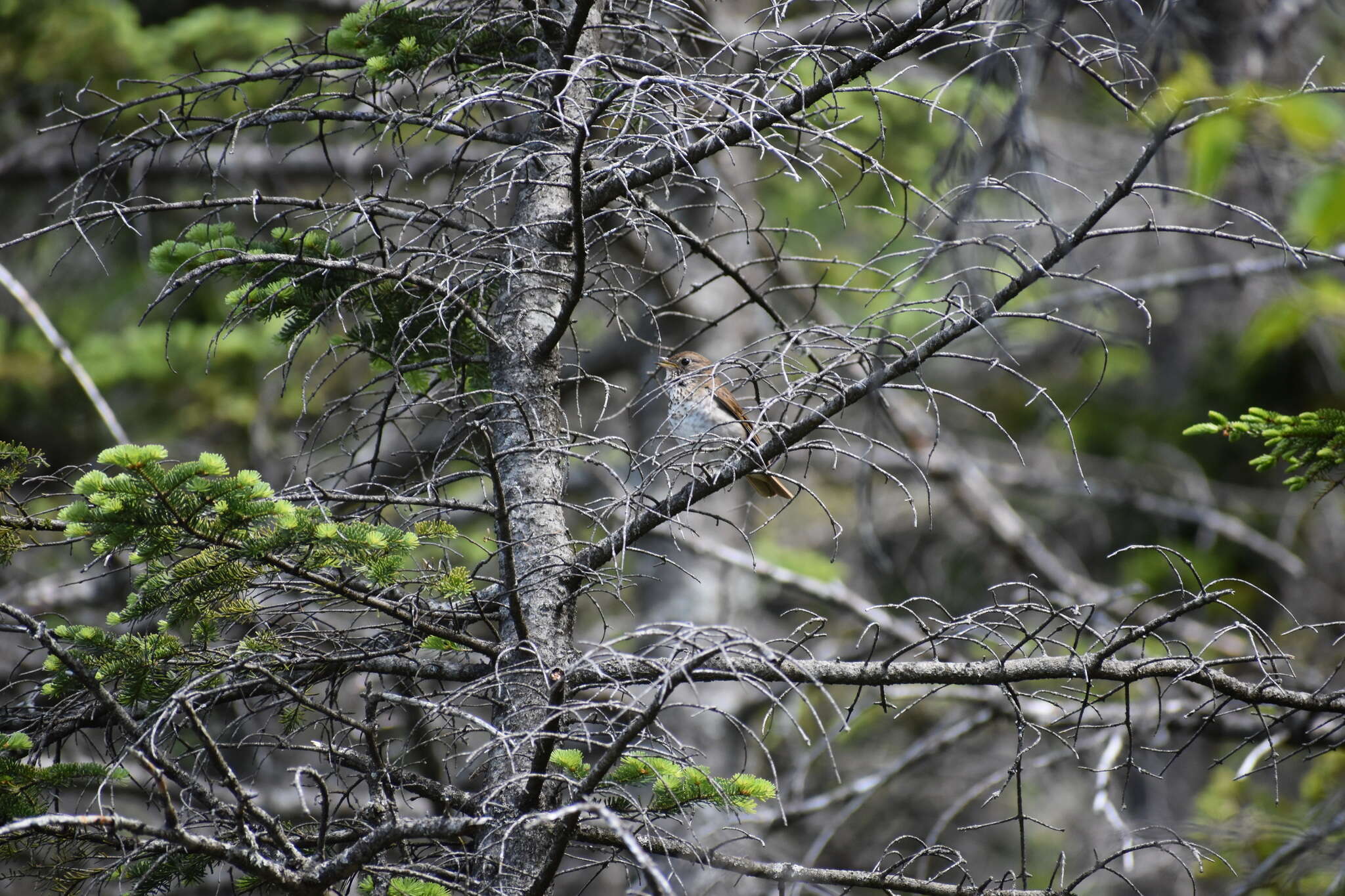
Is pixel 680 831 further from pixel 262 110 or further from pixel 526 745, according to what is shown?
pixel 262 110

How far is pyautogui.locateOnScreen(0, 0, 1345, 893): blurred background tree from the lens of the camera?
17.8ft

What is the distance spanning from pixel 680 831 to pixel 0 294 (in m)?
7.67

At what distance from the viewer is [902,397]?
7383mm

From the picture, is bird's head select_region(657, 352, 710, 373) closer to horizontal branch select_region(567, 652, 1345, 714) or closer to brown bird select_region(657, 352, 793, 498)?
brown bird select_region(657, 352, 793, 498)

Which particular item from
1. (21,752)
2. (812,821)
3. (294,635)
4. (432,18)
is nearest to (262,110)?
(432,18)

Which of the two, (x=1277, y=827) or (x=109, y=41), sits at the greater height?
(x=109, y=41)

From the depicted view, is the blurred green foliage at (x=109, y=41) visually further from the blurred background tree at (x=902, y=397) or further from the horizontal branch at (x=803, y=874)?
the horizontal branch at (x=803, y=874)

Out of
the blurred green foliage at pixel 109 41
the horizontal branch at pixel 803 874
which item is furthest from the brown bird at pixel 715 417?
the blurred green foliage at pixel 109 41

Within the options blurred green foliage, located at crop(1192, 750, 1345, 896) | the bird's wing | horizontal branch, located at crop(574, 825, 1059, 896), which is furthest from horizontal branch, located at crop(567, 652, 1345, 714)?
the bird's wing

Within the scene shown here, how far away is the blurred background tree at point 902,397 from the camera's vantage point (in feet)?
17.8

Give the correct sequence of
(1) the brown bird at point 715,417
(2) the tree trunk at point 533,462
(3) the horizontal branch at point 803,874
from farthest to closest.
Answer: (1) the brown bird at point 715,417 → (2) the tree trunk at point 533,462 → (3) the horizontal branch at point 803,874

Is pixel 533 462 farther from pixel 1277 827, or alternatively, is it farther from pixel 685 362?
pixel 1277 827

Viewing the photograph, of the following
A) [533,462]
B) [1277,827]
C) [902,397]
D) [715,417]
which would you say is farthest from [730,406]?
[902,397]

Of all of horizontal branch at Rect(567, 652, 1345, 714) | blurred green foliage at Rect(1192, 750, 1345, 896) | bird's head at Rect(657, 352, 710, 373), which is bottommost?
blurred green foliage at Rect(1192, 750, 1345, 896)
